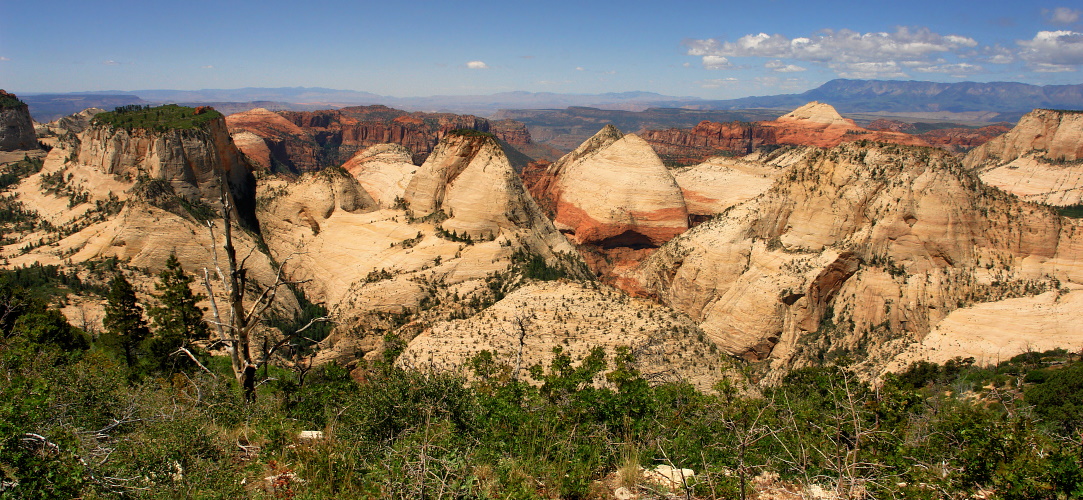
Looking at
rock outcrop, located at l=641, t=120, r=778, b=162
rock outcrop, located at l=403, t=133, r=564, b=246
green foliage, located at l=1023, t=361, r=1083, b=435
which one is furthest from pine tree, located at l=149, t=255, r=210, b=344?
rock outcrop, located at l=641, t=120, r=778, b=162

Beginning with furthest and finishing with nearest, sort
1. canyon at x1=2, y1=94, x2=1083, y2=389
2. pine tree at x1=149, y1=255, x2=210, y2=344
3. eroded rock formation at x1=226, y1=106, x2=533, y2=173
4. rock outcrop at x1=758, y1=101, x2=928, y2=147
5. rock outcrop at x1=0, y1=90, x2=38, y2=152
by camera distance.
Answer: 1. rock outcrop at x1=758, y1=101, x2=928, y2=147
2. eroded rock formation at x1=226, y1=106, x2=533, y2=173
3. rock outcrop at x1=0, y1=90, x2=38, y2=152
4. canyon at x1=2, y1=94, x2=1083, y2=389
5. pine tree at x1=149, y1=255, x2=210, y2=344

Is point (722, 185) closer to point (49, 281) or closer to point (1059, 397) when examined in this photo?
point (1059, 397)

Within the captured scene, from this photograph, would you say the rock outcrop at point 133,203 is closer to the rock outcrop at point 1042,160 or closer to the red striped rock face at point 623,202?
the red striped rock face at point 623,202

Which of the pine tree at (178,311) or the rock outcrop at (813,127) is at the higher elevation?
the rock outcrop at (813,127)

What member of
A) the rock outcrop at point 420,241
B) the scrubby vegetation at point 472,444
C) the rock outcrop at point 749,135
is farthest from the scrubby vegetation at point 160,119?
the rock outcrop at point 749,135

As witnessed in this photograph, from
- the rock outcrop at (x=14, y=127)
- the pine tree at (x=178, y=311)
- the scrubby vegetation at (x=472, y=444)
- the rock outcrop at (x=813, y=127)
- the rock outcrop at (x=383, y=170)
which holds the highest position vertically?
the rock outcrop at (x=813, y=127)

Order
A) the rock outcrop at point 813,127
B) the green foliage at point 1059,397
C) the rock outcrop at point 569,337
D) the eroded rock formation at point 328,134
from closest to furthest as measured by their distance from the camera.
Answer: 1. the green foliage at point 1059,397
2. the rock outcrop at point 569,337
3. the eroded rock formation at point 328,134
4. the rock outcrop at point 813,127

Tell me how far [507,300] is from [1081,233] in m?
29.8

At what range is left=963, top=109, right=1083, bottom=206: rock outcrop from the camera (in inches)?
2872

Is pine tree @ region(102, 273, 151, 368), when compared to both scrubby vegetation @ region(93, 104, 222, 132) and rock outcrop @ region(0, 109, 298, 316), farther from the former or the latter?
scrubby vegetation @ region(93, 104, 222, 132)

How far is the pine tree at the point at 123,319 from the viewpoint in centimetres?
2297

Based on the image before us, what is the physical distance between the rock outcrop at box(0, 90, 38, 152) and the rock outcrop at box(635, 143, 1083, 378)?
72288mm

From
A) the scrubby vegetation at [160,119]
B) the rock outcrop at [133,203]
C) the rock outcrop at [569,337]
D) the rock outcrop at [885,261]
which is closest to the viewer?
the rock outcrop at [569,337]

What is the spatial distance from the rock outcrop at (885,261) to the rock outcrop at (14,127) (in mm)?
72288
